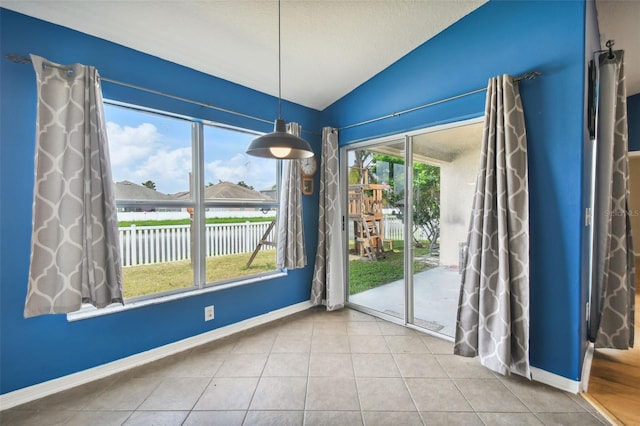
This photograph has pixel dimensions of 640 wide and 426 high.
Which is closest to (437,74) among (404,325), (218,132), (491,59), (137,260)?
(491,59)

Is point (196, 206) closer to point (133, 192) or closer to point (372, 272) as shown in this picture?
point (133, 192)

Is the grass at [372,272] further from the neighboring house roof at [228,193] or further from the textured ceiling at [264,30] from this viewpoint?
the textured ceiling at [264,30]

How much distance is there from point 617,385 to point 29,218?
405cm

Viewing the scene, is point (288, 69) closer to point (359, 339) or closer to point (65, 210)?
point (65, 210)

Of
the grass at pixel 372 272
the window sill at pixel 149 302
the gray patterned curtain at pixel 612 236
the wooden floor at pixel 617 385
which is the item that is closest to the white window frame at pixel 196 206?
the window sill at pixel 149 302

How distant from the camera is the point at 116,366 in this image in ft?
6.81

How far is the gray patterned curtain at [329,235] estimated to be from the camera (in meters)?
3.27

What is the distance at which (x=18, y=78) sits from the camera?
5.67ft

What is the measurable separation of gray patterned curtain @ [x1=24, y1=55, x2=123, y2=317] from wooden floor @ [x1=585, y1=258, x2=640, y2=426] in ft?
10.5

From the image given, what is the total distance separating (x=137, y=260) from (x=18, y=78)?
1.40m

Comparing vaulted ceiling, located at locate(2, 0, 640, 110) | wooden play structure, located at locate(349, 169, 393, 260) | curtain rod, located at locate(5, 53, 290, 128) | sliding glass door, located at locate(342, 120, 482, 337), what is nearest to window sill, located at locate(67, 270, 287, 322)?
wooden play structure, located at locate(349, 169, 393, 260)

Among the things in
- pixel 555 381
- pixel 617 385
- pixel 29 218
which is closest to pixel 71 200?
pixel 29 218

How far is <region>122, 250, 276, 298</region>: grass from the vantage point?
7.52 feet

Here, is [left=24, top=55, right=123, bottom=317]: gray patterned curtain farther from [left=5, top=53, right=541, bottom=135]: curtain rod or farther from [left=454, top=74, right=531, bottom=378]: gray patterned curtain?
[left=454, top=74, right=531, bottom=378]: gray patterned curtain
